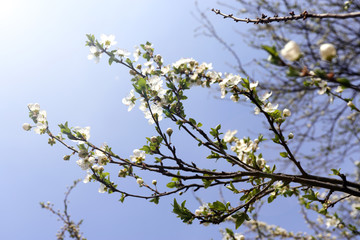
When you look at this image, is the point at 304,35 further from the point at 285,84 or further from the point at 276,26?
the point at 285,84

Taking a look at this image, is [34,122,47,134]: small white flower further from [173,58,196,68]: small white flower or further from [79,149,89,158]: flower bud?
[173,58,196,68]: small white flower

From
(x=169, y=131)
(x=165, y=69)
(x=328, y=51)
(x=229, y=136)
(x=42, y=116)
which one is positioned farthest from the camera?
(x=165, y=69)

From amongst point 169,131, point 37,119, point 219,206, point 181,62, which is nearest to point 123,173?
point 169,131

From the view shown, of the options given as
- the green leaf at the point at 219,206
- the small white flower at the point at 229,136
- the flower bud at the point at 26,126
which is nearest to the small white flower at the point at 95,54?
the flower bud at the point at 26,126

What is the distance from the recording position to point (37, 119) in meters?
2.05

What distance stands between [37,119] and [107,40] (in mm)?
930

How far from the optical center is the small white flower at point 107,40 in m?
2.32

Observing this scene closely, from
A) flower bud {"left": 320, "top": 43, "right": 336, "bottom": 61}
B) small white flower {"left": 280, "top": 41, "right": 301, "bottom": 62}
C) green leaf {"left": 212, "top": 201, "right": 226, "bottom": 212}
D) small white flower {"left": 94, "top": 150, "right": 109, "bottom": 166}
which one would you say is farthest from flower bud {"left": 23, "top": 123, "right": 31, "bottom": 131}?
flower bud {"left": 320, "top": 43, "right": 336, "bottom": 61}

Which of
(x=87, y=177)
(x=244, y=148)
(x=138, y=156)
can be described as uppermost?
(x=244, y=148)

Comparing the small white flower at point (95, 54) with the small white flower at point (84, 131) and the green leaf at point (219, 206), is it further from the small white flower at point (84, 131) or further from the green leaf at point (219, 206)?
the green leaf at point (219, 206)

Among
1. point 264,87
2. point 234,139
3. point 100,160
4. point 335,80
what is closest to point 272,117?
point 234,139

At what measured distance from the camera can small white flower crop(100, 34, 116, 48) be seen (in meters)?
2.32

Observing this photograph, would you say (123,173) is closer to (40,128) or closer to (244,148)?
(40,128)

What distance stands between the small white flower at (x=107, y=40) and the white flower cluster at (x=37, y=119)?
804 millimetres
